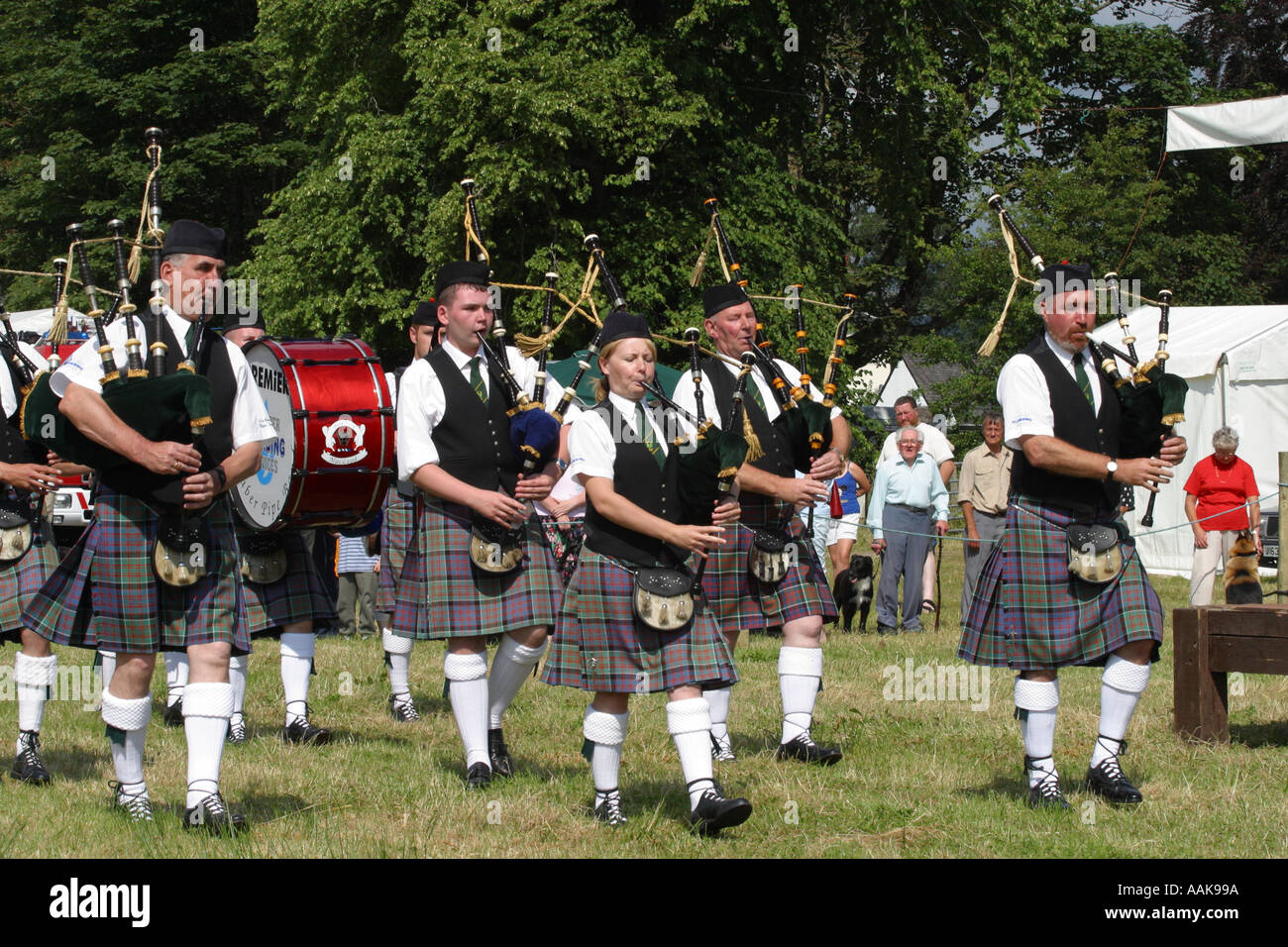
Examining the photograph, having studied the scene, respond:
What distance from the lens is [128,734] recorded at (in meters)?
4.34

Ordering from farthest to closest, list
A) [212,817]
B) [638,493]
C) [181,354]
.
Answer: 1. [638,493]
2. [181,354]
3. [212,817]

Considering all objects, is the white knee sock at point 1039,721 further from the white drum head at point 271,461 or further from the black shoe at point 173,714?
the black shoe at point 173,714

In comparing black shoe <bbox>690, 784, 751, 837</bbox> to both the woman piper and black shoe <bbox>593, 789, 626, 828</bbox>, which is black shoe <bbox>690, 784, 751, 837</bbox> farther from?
black shoe <bbox>593, 789, 626, 828</bbox>

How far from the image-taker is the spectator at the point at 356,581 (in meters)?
10.2

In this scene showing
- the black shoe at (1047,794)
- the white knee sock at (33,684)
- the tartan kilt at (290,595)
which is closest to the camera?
the black shoe at (1047,794)

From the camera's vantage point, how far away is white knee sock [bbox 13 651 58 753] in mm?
5270

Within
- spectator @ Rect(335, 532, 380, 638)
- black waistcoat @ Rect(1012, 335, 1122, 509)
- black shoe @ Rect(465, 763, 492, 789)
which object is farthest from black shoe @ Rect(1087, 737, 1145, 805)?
spectator @ Rect(335, 532, 380, 638)

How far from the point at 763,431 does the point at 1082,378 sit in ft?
3.83

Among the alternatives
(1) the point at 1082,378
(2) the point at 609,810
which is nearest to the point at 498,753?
(2) the point at 609,810

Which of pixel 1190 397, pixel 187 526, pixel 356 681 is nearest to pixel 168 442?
pixel 187 526

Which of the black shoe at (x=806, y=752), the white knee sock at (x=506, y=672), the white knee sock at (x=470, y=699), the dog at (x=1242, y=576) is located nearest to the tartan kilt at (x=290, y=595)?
the white knee sock at (x=506, y=672)

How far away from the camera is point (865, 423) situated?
18.8 meters

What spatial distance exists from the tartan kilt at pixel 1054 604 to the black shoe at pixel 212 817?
2.37m

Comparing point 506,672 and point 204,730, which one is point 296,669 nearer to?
point 506,672
